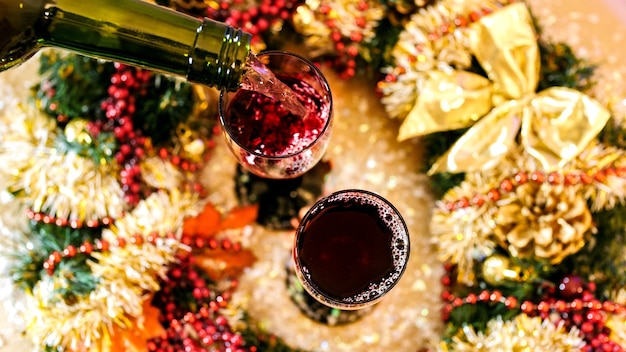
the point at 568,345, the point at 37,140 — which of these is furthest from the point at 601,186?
the point at 37,140

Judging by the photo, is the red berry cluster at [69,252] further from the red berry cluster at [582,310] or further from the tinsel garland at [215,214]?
the red berry cluster at [582,310]

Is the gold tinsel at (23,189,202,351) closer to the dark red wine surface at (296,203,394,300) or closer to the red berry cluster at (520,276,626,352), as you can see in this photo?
the dark red wine surface at (296,203,394,300)

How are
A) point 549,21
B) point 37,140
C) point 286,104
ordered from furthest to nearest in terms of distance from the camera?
point 549,21
point 37,140
point 286,104

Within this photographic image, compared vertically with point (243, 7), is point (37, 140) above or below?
below

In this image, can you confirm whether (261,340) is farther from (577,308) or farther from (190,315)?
(577,308)

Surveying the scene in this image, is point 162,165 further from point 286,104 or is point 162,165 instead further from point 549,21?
point 549,21

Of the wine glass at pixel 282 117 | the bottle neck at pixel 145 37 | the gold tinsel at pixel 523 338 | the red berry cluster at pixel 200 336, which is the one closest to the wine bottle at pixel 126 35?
the bottle neck at pixel 145 37

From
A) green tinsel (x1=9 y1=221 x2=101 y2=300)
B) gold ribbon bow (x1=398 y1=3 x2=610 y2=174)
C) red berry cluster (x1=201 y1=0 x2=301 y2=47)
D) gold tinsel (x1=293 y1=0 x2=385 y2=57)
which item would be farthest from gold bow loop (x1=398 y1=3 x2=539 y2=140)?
green tinsel (x1=9 y1=221 x2=101 y2=300)
